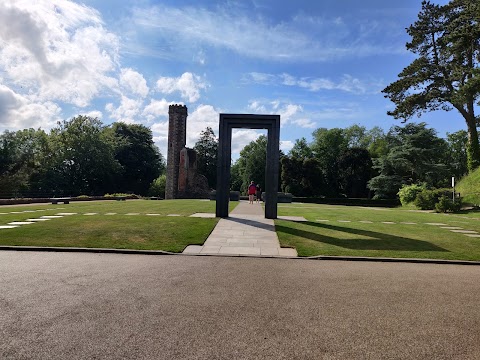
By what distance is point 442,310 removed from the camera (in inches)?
196

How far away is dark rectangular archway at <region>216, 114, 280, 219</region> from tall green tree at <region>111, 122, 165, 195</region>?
46.4 meters

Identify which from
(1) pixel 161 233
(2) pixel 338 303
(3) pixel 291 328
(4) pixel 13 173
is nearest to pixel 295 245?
(1) pixel 161 233

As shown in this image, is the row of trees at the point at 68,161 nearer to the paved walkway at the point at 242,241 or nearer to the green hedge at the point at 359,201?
the green hedge at the point at 359,201

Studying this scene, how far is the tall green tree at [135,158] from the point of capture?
62562 mm

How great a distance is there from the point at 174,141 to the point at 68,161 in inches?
709

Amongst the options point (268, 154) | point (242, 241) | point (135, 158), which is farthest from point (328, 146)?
point (242, 241)

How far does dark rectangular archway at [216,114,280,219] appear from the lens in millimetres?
16891

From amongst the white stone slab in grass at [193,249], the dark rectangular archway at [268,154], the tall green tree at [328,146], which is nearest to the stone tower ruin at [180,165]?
the tall green tree at [328,146]

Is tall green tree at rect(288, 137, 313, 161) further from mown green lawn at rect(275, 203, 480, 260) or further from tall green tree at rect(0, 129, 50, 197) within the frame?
mown green lawn at rect(275, 203, 480, 260)

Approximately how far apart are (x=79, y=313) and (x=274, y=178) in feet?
43.5

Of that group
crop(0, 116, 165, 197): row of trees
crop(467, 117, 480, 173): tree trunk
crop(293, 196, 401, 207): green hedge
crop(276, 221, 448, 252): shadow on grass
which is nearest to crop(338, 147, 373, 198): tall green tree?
crop(293, 196, 401, 207): green hedge

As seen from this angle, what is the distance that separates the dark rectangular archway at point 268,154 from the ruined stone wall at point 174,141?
101 feet

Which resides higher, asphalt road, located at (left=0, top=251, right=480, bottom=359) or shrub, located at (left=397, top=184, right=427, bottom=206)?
shrub, located at (left=397, top=184, right=427, bottom=206)

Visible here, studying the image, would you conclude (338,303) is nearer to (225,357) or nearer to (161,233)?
(225,357)
